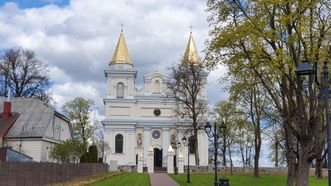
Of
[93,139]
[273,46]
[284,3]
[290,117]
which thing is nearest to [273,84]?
[290,117]

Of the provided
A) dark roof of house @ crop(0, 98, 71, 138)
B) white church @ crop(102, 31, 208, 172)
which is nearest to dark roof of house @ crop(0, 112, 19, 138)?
dark roof of house @ crop(0, 98, 71, 138)

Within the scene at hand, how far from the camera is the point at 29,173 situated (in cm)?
2262

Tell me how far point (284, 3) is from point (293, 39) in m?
1.41

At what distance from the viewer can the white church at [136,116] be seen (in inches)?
2820

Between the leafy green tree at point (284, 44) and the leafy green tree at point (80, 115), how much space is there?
169 ft

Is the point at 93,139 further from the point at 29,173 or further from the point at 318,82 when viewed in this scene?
the point at 318,82

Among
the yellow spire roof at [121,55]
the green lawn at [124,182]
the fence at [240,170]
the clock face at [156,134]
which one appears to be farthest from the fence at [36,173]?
the yellow spire roof at [121,55]

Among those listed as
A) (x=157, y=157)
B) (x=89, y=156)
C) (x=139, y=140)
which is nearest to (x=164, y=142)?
(x=157, y=157)

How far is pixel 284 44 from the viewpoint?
61.3 ft

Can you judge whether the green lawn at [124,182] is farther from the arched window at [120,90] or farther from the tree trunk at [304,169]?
the arched window at [120,90]

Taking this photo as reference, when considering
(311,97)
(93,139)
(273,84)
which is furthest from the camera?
(93,139)

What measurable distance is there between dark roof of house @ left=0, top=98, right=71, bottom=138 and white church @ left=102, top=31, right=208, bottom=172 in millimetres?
28733

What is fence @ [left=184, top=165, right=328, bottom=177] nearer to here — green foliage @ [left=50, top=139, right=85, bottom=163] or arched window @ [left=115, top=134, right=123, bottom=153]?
arched window @ [left=115, top=134, right=123, bottom=153]

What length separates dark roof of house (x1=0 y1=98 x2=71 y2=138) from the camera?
39.5m
